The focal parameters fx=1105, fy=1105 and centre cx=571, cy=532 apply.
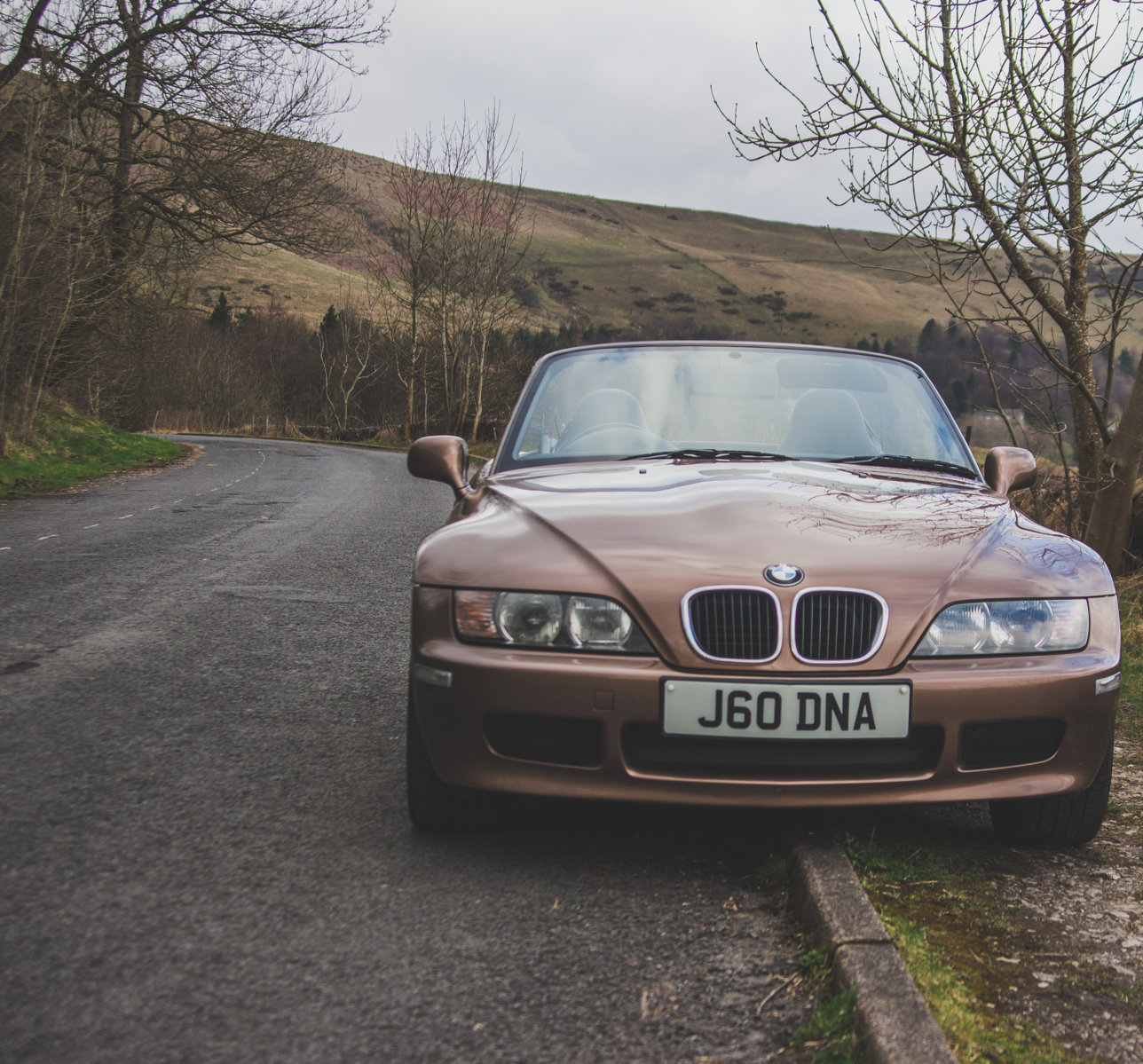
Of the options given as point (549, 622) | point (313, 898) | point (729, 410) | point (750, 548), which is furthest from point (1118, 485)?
point (313, 898)

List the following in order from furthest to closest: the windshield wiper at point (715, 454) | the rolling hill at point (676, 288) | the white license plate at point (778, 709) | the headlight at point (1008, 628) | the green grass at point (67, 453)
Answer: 1. the rolling hill at point (676, 288)
2. the green grass at point (67, 453)
3. the windshield wiper at point (715, 454)
4. the headlight at point (1008, 628)
5. the white license plate at point (778, 709)

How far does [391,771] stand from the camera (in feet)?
11.8

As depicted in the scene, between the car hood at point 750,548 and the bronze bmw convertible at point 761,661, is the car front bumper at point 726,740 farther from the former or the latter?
the car hood at point 750,548

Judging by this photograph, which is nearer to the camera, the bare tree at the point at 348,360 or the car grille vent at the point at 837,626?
the car grille vent at the point at 837,626

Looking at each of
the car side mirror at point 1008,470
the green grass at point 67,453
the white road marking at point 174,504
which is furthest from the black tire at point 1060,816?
the green grass at point 67,453

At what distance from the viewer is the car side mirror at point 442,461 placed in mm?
3846

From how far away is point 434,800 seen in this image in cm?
291

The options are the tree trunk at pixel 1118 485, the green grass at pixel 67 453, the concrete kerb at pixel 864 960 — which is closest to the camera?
the concrete kerb at pixel 864 960

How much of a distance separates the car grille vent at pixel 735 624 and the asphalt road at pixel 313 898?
59 cm

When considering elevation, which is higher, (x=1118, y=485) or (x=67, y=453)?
(x=1118, y=485)

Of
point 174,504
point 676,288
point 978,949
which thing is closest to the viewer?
point 978,949

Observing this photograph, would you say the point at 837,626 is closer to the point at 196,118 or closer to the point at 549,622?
the point at 549,622

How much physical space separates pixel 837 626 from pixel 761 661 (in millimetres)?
208

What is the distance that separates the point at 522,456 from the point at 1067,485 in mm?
6009
